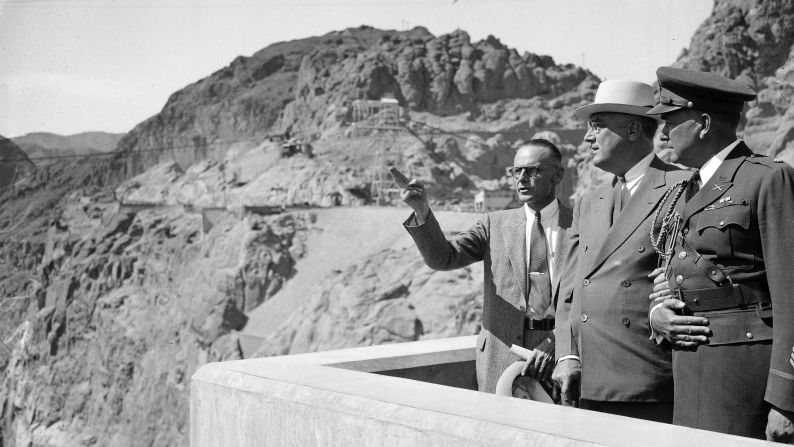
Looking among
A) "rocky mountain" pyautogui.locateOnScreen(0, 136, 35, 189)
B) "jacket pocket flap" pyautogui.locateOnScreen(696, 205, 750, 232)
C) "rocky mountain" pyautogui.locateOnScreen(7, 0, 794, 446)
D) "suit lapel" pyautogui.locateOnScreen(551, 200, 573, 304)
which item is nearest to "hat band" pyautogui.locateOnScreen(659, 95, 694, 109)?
"jacket pocket flap" pyautogui.locateOnScreen(696, 205, 750, 232)

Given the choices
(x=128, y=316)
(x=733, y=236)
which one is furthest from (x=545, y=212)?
(x=128, y=316)

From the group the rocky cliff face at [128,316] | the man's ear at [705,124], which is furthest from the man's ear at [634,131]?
the rocky cliff face at [128,316]

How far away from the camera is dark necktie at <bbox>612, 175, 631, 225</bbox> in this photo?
3.59m

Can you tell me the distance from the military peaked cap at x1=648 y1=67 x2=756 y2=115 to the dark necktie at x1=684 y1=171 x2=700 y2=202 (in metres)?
0.22

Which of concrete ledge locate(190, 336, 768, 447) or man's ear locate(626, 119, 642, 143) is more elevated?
man's ear locate(626, 119, 642, 143)

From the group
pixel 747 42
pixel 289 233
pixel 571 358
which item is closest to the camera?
pixel 571 358

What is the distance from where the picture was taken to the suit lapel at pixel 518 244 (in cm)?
425

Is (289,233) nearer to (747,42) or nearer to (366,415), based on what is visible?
(747,42)

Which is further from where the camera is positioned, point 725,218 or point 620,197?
point 620,197

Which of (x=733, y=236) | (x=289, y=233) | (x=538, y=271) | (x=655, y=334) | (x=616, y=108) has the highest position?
(x=616, y=108)

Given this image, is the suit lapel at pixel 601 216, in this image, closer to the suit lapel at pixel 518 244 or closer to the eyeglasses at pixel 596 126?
the eyeglasses at pixel 596 126

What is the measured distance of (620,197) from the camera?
11.9ft

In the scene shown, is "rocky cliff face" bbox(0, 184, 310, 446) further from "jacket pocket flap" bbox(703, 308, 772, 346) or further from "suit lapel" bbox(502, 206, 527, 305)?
"jacket pocket flap" bbox(703, 308, 772, 346)

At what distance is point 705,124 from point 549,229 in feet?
4.44
